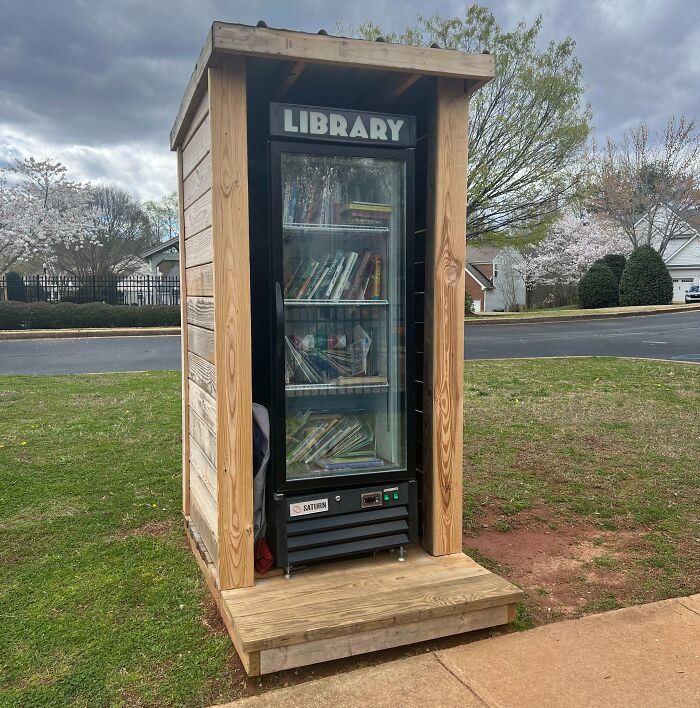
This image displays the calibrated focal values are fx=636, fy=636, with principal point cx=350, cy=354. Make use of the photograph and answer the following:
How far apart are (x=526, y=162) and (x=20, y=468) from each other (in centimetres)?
1852

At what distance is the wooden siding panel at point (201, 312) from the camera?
9.44ft

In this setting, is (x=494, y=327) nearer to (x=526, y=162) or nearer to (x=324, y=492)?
(x=526, y=162)

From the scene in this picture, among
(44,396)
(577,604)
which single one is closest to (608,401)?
(577,604)

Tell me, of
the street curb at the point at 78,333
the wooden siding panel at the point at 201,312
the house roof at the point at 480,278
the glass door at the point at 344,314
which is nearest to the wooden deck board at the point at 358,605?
the glass door at the point at 344,314

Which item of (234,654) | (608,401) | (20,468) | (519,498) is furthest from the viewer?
(608,401)

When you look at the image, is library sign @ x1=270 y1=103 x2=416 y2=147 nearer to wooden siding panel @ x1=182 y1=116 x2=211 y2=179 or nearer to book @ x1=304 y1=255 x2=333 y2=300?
wooden siding panel @ x1=182 y1=116 x2=211 y2=179

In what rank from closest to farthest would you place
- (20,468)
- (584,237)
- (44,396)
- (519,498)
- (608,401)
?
(519,498), (20,468), (608,401), (44,396), (584,237)

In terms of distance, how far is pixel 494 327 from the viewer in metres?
20.2

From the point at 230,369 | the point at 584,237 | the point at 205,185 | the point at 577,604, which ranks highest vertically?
the point at 584,237

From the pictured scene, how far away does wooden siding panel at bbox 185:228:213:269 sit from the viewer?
2.81 metres

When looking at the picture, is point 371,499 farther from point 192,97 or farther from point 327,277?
point 192,97

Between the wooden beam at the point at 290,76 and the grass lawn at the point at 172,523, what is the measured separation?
2384 mm

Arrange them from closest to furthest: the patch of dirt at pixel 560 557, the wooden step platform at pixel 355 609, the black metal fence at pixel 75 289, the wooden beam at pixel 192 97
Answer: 1. the wooden step platform at pixel 355 609
2. the wooden beam at pixel 192 97
3. the patch of dirt at pixel 560 557
4. the black metal fence at pixel 75 289

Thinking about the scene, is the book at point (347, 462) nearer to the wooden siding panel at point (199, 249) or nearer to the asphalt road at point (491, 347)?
the wooden siding panel at point (199, 249)
